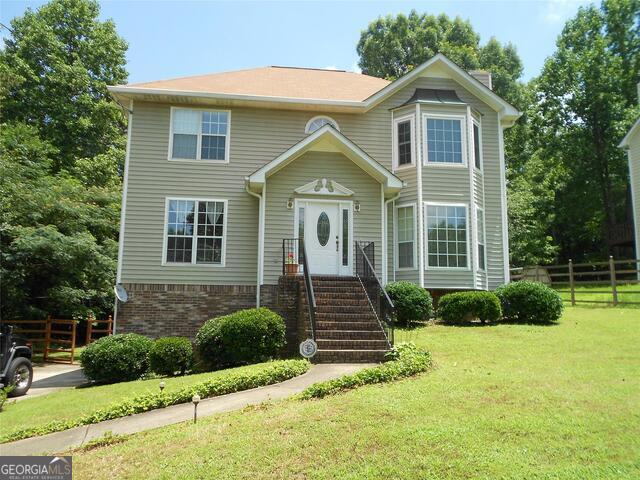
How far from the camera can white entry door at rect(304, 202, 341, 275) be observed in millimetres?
13953

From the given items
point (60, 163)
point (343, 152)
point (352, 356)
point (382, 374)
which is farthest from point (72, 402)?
point (60, 163)

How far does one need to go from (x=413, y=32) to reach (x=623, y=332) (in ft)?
108

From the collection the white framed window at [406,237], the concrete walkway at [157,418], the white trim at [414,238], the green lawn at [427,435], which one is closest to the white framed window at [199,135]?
the white trim at [414,238]

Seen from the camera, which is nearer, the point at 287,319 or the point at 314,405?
the point at 314,405

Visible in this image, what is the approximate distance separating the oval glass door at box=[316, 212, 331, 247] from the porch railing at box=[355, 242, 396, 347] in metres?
0.93

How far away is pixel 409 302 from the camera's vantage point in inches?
513

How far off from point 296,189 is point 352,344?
5696mm

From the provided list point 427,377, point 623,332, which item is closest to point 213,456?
point 427,377

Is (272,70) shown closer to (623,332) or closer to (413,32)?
(623,332)

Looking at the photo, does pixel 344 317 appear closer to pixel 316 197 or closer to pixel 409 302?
pixel 409 302

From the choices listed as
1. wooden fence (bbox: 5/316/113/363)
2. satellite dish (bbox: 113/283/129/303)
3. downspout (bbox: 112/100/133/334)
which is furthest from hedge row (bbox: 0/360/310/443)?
wooden fence (bbox: 5/316/113/363)

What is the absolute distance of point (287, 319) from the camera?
12.2 m

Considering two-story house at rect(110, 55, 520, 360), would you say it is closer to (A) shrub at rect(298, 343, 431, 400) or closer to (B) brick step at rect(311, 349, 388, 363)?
(B) brick step at rect(311, 349, 388, 363)

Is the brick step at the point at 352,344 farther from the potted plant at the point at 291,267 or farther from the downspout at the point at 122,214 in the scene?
the downspout at the point at 122,214
